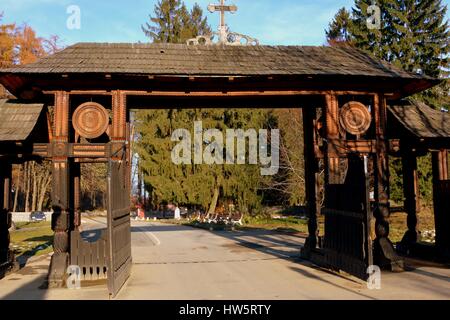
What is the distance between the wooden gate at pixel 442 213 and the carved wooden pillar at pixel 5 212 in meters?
12.3

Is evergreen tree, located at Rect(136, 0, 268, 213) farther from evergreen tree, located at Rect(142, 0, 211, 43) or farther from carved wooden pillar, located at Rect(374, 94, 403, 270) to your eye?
carved wooden pillar, located at Rect(374, 94, 403, 270)

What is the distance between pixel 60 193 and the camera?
34.7ft

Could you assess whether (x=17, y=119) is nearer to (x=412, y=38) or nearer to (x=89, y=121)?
(x=89, y=121)

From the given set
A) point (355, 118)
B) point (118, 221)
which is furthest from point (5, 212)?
point (355, 118)

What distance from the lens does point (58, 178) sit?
1064 centimetres

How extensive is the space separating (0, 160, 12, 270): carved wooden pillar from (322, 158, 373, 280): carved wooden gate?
8.84 metres

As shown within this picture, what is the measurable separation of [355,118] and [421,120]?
2.07m

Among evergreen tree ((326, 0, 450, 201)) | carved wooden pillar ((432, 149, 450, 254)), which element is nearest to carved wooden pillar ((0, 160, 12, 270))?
carved wooden pillar ((432, 149, 450, 254))

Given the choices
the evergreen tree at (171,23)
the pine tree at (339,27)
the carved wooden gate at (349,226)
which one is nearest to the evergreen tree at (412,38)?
the pine tree at (339,27)

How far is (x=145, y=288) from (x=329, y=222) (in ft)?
15.9

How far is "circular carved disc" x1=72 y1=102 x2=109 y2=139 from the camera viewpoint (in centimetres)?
1116

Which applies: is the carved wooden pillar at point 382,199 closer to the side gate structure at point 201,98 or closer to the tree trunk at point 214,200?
the side gate structure at point 201,98
